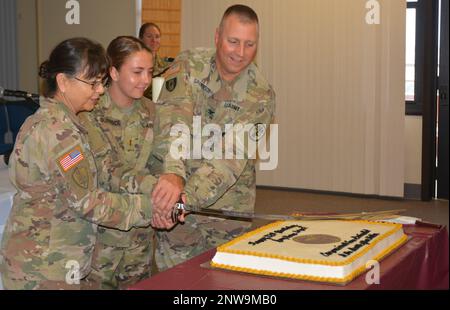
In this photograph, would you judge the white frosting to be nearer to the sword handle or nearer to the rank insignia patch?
the sword handle

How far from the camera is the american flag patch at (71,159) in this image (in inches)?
76.9

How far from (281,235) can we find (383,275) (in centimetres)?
35

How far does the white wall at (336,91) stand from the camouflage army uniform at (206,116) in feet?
13.1

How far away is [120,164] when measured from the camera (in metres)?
2.78

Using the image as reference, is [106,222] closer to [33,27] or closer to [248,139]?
[248,139]

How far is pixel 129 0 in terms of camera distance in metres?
7.79

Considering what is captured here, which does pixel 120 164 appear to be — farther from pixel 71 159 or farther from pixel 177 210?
pixel 71 159

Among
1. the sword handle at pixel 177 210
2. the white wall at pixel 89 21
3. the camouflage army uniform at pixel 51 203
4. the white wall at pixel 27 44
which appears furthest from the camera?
the white wall at pixel 27 44

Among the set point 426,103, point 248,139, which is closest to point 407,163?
point 426,103

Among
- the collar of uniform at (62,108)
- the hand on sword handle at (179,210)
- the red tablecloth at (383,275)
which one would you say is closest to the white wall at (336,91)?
the red tablecloth at (383,275)

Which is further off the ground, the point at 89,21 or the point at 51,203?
the point at 89,21

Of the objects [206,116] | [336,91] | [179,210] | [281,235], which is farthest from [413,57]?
[281,235]

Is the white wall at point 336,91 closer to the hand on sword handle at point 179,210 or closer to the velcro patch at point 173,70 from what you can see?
the velcro patch at point 173,70

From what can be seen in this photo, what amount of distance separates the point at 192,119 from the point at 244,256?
1.06 m
